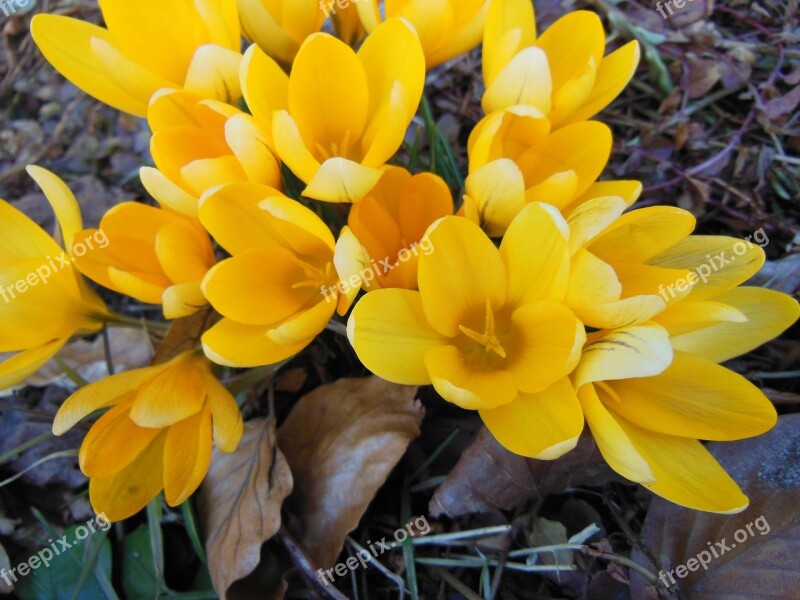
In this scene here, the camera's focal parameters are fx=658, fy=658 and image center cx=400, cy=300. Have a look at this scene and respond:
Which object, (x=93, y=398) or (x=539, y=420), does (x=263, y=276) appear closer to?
(x=93, y=398)

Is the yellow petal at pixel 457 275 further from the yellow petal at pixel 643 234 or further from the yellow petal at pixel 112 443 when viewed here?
the yellow petal at pixel 112 443

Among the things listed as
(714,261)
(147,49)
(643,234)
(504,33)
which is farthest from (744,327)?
(147,49)

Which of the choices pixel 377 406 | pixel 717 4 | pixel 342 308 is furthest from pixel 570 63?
pixel 717 4

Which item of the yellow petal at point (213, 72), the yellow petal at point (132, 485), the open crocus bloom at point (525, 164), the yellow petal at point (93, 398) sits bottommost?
the yellow petal at point (132, 485)

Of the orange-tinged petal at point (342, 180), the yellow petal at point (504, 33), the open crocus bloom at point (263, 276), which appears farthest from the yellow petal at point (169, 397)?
the yellow petal at point (504, 33)
